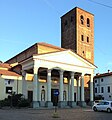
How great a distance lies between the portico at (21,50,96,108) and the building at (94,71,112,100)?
66.7 feet

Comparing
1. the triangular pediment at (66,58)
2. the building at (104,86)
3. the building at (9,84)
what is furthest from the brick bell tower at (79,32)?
the building at (9,84)

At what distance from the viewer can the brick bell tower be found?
61.5m

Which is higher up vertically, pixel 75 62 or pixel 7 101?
pixel 75 62

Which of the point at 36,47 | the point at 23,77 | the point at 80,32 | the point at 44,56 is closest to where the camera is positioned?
the point at 44,56

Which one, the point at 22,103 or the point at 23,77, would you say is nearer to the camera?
the point at 22,103

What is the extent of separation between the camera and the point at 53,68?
147ft

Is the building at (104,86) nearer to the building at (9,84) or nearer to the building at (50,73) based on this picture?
the building at (50,73)

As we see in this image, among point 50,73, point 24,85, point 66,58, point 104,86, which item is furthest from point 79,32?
point 24,85

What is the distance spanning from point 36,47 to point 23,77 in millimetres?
7343

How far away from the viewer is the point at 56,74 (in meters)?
52.8

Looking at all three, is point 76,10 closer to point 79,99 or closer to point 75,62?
point 75,62

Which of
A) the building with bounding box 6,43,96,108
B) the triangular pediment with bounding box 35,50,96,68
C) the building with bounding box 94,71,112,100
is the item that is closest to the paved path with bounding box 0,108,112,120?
the building with bounding box 6,43,96,108

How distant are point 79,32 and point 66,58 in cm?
1637

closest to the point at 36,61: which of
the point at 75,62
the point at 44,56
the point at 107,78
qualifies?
the point at 44,56
